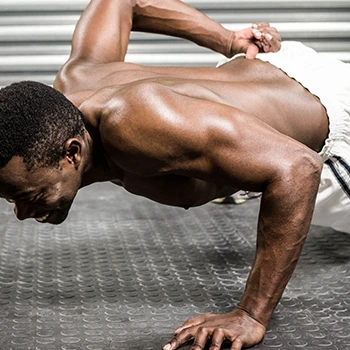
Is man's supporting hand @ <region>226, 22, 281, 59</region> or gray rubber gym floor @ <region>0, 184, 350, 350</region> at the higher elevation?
man's supporting hand @ <region>226, 22, 281, 59</region>

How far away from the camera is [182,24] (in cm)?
303

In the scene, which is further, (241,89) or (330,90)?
(330,90)

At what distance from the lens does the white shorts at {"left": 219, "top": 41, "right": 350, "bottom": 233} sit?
2605 mm

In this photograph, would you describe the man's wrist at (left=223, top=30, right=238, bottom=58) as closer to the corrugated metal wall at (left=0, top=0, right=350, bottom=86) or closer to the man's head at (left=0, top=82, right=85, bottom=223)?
the man's head at (left=0, top=82, right=85, bottom=223)

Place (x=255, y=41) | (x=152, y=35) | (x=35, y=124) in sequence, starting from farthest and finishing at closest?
1. (x=152, y=35)
2. (x=255, y=41)
3. (x=35, y=124)

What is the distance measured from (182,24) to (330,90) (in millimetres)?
692

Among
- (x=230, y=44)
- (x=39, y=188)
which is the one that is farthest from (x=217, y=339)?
(x=230, y=44)

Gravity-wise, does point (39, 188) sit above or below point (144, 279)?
above

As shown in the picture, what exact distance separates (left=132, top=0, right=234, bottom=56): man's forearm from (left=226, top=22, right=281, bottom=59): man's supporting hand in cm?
4

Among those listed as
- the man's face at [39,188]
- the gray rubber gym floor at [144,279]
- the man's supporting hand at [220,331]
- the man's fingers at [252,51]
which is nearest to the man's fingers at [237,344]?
the man's supporting hand at [220,331]

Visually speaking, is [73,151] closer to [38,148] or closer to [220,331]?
[38,148]

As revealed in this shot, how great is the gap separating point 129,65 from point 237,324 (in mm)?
920

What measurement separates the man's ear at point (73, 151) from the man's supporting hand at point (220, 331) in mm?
520

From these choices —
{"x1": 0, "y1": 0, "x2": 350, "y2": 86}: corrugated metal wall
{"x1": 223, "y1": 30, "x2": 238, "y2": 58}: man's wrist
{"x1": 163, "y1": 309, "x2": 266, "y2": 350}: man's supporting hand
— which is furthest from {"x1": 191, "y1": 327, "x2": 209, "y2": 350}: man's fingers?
{"x1": 0, "y1": 0, "x2": 350, "y2": 86}: corrugated metal wall
